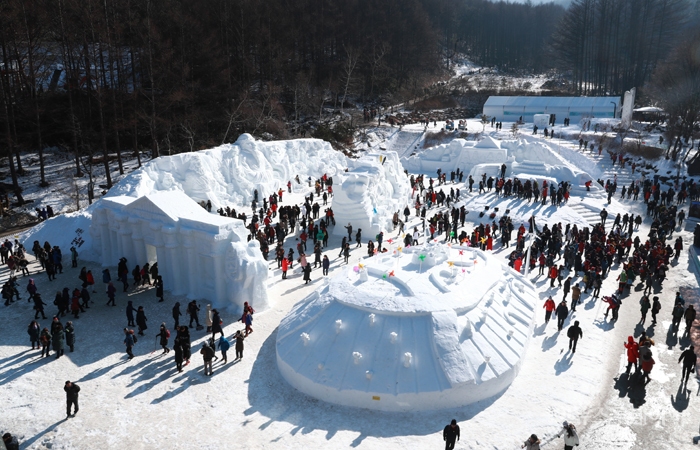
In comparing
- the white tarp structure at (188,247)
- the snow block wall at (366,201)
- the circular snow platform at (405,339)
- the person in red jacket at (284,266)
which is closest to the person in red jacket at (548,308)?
the circular snow platform at (405,339)

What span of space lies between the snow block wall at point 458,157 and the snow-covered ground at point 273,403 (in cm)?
2356

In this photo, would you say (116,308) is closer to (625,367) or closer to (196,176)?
(196,176)

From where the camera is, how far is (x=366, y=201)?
23953mm

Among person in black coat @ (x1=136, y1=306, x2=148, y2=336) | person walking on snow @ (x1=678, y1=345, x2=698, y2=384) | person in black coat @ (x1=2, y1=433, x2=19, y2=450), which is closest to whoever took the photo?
person in black coat @ (x1=2, y1=433, x2=19, y2=450)

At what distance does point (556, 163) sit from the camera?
37.1m

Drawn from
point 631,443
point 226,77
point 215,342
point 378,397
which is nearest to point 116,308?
point 215,342

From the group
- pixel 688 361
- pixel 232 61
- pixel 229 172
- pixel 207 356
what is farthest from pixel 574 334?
pixel 232 61

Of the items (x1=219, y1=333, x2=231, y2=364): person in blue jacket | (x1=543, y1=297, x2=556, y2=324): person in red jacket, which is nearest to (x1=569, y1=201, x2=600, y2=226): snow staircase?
(x1=543, y1=297, x2=556, y2=324): person in red jacket

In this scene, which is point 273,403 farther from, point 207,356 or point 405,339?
point 405,339

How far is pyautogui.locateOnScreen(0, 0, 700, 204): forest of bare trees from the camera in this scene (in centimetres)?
3309

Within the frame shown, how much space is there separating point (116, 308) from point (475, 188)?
77.0 feet

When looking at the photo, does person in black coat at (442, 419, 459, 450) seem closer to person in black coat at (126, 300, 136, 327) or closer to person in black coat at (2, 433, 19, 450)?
person in black coat at (2, 433, 19, 450)

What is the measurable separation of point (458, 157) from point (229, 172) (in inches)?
709

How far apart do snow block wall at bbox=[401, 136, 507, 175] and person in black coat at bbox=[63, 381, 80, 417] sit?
31313 mm
